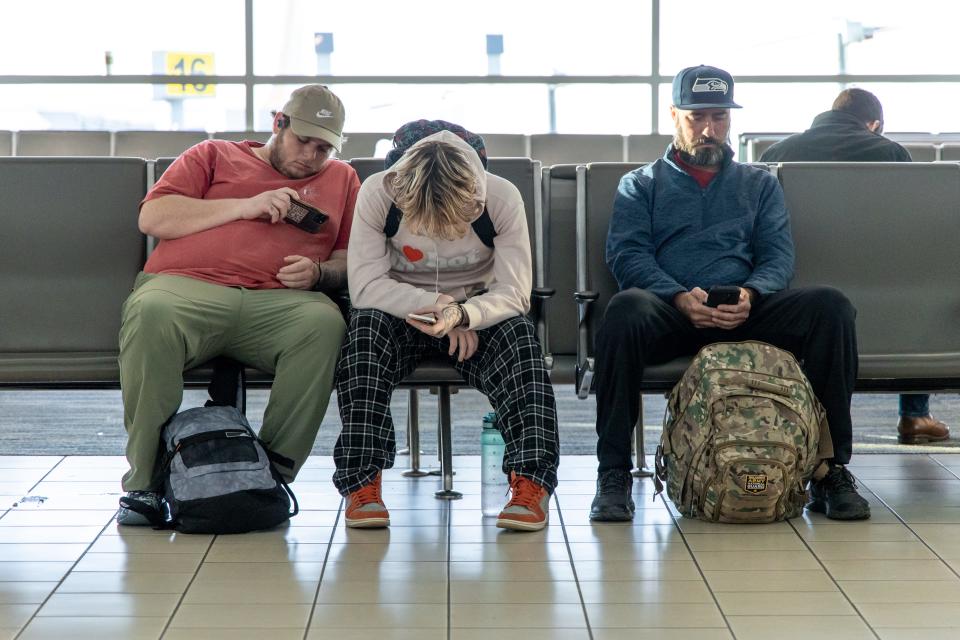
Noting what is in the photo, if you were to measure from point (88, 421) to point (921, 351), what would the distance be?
10.1 feet

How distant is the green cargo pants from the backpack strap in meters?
0.25

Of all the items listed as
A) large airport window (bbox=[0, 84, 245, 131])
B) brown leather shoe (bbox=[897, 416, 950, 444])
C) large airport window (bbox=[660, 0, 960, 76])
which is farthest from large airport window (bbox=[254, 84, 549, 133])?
brown leather shoe (bbox=[897, 416, 950, 444])

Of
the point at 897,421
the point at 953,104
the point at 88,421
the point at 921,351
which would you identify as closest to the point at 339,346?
the point at 921,351

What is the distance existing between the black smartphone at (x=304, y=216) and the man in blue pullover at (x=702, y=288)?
80cm

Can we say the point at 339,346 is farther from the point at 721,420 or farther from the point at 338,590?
the point at 721,420

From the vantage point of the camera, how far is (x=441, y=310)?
3006mm

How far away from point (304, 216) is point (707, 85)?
119 cm

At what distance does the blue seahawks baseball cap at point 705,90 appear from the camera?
11.3 feet

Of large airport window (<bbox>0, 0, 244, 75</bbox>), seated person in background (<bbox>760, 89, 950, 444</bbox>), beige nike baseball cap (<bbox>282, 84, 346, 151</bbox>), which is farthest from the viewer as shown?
large airport window (<bbox>0, 0, 244, 75</bbox>)

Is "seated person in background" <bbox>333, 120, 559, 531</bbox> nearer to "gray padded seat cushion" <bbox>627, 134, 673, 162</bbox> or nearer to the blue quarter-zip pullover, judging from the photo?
the blue quarter-zip pullover

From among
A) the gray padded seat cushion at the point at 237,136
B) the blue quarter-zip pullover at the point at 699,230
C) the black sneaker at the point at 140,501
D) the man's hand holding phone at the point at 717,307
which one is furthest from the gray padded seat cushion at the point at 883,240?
the gray padded seat cushion at the point at 237,136

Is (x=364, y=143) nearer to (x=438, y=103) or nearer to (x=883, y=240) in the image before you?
(x=438, y=103)

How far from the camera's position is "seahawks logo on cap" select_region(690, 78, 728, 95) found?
3430 millimetres

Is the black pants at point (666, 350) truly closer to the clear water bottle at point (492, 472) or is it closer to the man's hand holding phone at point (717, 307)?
the man's hand holding phone at point (717, 307)
